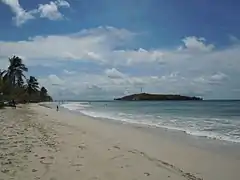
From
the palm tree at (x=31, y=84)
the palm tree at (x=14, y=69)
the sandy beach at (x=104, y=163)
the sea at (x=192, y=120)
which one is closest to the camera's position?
the sandy beach at (x=104, y=163)

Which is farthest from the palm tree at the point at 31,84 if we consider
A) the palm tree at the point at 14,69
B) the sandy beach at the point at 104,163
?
the sandy beach at the point at 104,163

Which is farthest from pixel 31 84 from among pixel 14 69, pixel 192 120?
pixel 192 120

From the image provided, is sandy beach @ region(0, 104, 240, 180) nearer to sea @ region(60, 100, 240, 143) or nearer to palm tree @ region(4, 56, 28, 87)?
sea @ region(60, 100, 240, 143)

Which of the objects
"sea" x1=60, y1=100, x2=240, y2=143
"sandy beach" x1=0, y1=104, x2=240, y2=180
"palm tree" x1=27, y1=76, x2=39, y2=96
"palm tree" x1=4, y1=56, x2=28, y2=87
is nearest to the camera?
"sandy beach" x1=0, y1=104, x2=240, y2=180

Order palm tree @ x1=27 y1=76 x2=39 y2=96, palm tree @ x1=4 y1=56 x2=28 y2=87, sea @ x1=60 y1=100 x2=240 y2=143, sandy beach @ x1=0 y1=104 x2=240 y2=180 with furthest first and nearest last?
palm tree @ x1=27 y1=76 x2=39 y2=96 < palm tree @ x1=4 y1=56 x2=28 y2=87 < sea @ x1=60 y1=100 x2=240 y2=143 < sandy beach @ x1=0 y1=104 x2=240 y2=180

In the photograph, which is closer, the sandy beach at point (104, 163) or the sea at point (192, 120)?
the sandy beach at point (104, 163)

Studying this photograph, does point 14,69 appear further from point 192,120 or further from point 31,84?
point 192,120

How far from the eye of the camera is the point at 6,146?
962 centimetres

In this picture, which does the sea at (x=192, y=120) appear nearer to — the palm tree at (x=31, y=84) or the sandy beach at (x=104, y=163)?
the sandy beach at (x=104, y=163)

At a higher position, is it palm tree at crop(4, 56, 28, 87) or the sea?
palm tree at crop(4, 56, 28, 87)

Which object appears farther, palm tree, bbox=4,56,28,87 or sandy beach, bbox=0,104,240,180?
palm tree, bbox=4,56,28,87

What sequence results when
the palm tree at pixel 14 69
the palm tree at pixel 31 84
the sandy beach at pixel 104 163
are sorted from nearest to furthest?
the sandy beach at pixel 104 163, the palm tree at pixel 14 69, the palm tree at pixel 31 84

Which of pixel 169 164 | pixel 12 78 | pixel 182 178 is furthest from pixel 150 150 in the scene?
pixel 12 78

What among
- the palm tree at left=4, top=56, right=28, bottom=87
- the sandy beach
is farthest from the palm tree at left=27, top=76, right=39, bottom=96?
the sandy beach
